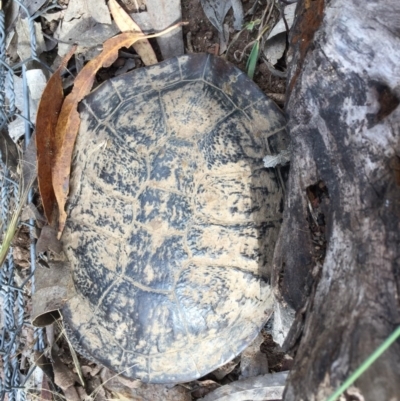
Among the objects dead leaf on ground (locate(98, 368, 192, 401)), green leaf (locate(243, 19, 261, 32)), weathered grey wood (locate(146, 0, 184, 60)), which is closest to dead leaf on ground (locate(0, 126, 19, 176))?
weathered grey wood (locate(146, 0, 184, 60))

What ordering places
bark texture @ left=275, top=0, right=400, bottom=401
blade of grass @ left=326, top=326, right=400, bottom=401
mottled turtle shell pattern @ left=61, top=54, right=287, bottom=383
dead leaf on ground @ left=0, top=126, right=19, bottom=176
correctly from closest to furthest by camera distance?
blade of grass @ left=326, top=326, right=400, bottom=401 < bark texture @ left=275, top=0, right=400, bottom=401 < mottled turtle shell pattern @ left=61, top=54, right=287, bottom=383 < dead leaf on ground @ left=0, top=126, right=19, bottom=176

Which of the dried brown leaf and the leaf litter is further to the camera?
the leaf litter

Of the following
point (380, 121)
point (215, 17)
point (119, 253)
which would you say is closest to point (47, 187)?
point (119, 253)

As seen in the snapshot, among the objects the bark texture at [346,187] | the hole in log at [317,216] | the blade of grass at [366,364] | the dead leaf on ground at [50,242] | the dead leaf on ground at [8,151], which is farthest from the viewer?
the dead leaf on ground at [8,151]

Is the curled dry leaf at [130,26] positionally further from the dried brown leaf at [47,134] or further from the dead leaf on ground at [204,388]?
the dead leaf on ground at [204,388]

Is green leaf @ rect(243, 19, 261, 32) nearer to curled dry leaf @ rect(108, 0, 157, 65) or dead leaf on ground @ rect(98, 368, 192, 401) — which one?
curled dry leaf @ rect(108, 0, 157, 65)

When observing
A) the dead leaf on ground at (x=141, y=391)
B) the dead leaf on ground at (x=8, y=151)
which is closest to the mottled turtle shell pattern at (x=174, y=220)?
the dead leaf on ground at (x=141, y=391)

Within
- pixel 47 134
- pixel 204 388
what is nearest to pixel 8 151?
pixel 47 134
